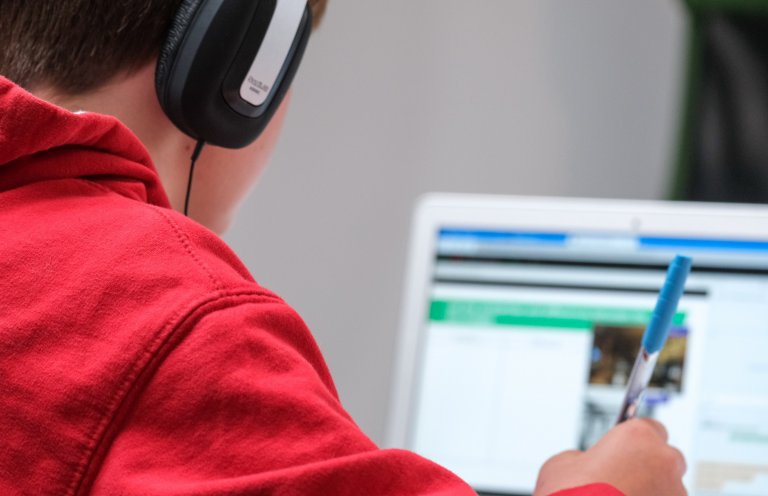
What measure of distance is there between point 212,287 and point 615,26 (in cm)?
113

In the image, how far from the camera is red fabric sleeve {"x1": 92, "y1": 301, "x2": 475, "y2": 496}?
1.46 feet

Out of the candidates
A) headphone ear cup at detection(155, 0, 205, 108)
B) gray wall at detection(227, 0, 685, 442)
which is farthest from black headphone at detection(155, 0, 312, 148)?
gray wall at detection(227, 0, 685, 442)

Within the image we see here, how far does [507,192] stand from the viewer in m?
1.49

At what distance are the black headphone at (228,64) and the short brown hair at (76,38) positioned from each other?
0.02 m

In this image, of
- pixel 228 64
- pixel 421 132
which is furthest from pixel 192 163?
pixel 421 132

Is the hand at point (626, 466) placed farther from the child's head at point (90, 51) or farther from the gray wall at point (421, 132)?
the gray wall at point (421, 132)

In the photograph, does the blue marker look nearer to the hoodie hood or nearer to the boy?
the boy

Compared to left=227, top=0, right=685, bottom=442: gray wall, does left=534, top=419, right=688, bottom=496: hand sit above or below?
below

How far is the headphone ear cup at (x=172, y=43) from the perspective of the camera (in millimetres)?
602

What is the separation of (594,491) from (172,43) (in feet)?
1.14

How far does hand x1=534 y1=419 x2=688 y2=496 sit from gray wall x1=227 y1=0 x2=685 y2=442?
2.78ft

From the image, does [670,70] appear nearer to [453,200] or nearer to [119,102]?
[453,200]

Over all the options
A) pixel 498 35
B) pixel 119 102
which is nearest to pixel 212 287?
pixel 119 102

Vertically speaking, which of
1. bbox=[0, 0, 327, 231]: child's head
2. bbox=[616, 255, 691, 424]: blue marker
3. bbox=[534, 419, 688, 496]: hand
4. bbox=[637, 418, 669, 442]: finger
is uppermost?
bbox=[0, 0, 327, 231]: child's head
